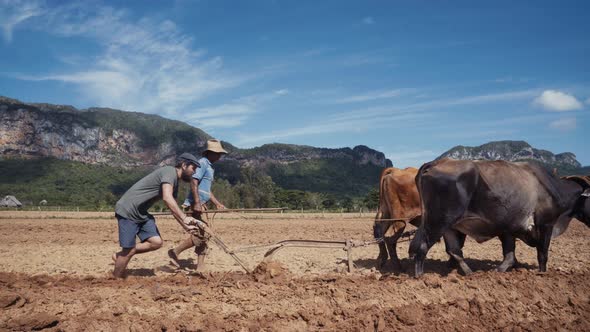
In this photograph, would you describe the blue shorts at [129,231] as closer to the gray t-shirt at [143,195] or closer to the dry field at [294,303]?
the gray t-shirt at [143,195]

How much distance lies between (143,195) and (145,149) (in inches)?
6679

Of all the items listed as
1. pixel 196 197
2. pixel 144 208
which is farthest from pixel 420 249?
pixel 144 208

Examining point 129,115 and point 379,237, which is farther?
point 129,115

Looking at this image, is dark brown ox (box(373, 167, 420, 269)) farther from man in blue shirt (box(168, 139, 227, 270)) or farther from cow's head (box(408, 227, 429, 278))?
man in blue shirt (box(168, 139, 227, 270))

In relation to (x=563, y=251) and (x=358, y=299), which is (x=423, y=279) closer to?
(x=358, y=299)

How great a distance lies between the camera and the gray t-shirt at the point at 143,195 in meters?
6.34

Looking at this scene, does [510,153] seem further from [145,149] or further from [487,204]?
[487,204]

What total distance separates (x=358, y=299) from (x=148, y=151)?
172 meters

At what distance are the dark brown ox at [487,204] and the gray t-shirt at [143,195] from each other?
14.0 feet

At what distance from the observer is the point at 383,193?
895 cm

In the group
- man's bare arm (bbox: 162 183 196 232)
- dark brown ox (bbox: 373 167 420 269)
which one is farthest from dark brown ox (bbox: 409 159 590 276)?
man's bare arm (bbox: 162 183 196 232)

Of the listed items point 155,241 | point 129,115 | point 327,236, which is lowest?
point 327,236

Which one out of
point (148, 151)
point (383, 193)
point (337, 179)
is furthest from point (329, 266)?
point (148, 151)

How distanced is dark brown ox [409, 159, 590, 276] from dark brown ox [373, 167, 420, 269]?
2.87 ft
